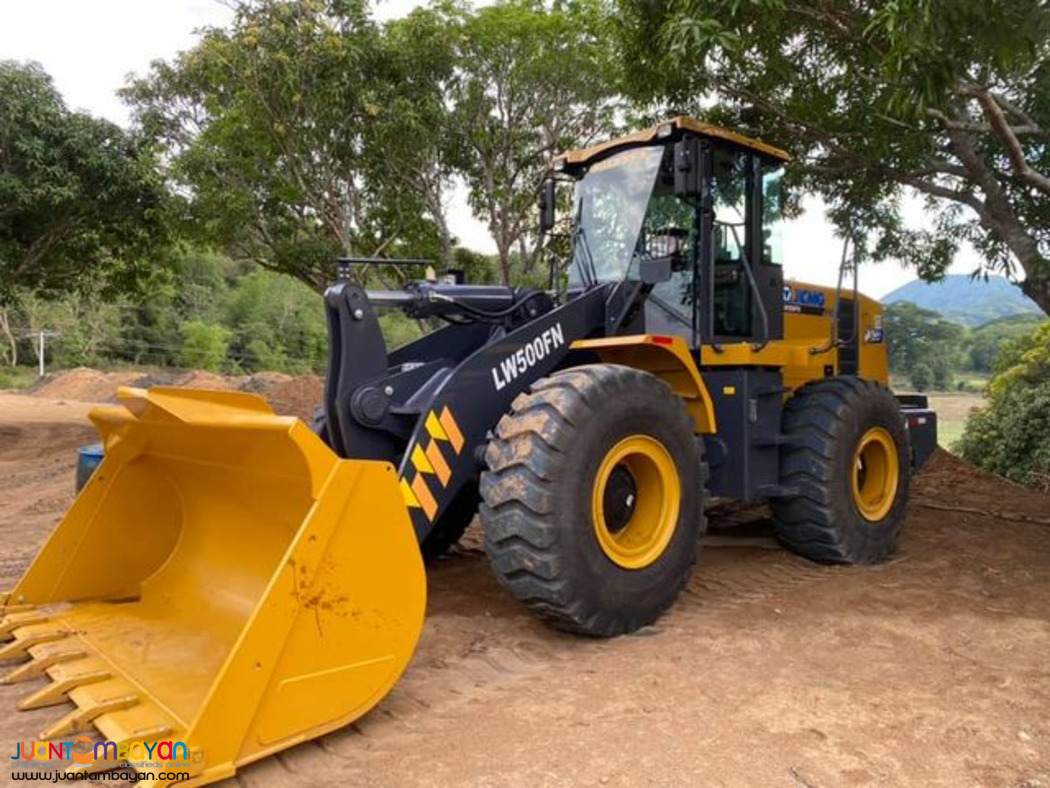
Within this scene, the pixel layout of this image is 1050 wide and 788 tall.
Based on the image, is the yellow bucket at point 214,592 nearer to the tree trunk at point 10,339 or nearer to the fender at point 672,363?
the fender at point 672,363

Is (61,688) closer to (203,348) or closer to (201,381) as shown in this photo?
A: (201,381)

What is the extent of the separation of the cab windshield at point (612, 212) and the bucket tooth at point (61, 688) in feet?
11.3

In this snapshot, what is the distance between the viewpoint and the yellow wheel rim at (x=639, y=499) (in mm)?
4094

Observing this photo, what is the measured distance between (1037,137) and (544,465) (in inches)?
228

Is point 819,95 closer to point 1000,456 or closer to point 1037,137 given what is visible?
point 1037,137

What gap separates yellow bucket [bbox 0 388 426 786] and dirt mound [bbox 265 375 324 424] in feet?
30.4

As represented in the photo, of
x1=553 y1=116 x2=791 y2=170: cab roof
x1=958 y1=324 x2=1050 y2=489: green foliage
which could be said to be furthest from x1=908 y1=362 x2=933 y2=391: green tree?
x1=553 y1=116 x2=791 y2=170: cab roof

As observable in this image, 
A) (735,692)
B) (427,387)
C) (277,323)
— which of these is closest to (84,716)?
(427,387)

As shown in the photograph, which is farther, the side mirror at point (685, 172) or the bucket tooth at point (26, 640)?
the side mirror at point (685, 172)

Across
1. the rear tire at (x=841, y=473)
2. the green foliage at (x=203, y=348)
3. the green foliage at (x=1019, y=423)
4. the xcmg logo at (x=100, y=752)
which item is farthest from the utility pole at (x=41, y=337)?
the xcmg logo at (x=100, y=752)

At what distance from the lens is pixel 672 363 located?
4.73 meters

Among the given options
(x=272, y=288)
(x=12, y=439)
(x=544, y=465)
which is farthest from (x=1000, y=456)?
(x=272, y=288)

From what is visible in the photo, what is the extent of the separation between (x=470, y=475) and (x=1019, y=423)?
13.1 meters

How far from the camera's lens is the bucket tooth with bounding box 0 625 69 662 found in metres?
3.45
